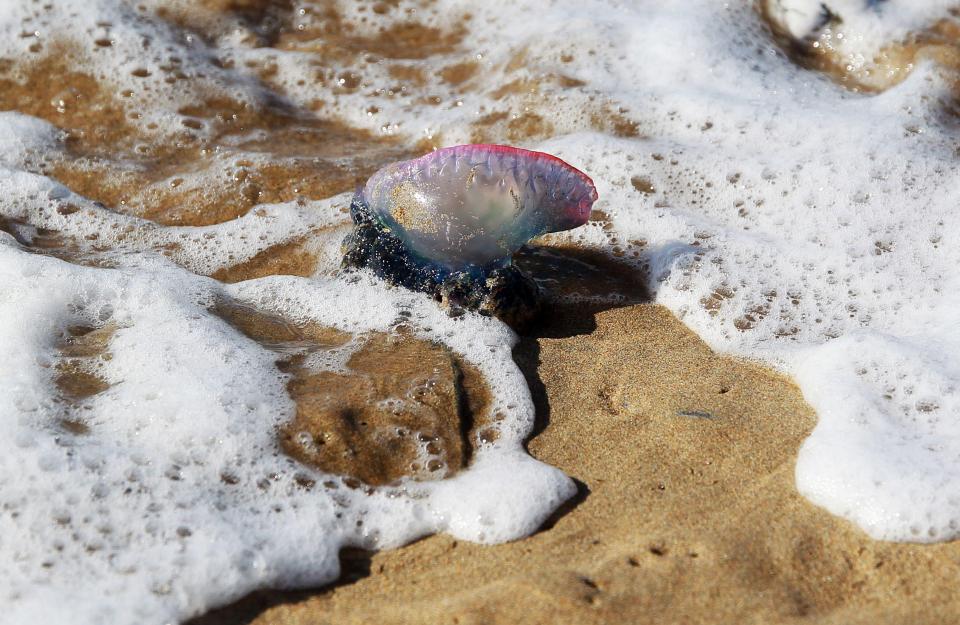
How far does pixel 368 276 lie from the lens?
3.21m

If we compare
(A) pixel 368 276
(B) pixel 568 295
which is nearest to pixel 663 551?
(B) pixel 568 295

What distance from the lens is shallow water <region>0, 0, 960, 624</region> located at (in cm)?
230

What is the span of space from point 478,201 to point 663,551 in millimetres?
1281

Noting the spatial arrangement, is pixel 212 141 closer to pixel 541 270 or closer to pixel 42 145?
pixel 42 145

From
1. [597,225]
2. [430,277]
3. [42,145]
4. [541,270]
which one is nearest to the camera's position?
[430,277]

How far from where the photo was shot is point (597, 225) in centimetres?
356

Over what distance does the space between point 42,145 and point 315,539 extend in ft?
8.70

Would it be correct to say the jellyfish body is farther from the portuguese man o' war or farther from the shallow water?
the shallow water

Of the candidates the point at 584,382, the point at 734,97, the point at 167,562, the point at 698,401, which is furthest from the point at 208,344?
the point at 734,97

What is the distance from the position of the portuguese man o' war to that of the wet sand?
473 mm

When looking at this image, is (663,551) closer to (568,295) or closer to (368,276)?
(568,295)

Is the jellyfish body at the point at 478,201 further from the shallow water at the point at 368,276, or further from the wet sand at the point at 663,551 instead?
the wet sand at the point at 663,551

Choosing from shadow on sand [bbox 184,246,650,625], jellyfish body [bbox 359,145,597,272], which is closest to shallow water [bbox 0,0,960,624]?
shadow on sand [bbox 184,246,650,625]

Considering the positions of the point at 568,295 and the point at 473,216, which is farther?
the point at 568,295
